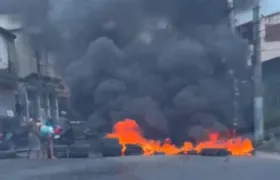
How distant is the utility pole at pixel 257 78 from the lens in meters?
15.3

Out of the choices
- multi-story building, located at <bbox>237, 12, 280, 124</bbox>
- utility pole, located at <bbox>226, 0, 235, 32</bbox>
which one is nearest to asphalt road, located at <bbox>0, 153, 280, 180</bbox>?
utility pole, located at <bbox>226, 0, 235, 32</bbox>

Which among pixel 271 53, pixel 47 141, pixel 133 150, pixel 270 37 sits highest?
pixel 270 37

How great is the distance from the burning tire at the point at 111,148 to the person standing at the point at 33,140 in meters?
2.26

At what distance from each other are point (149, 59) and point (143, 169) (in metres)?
7.01

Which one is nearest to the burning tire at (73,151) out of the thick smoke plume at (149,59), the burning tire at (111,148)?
the burning tire at (111,148)

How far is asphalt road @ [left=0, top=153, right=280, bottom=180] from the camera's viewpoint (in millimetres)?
9125

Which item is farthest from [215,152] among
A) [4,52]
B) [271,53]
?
[4,52]

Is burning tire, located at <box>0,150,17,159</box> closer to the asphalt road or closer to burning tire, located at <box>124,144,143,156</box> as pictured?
the asphalt road

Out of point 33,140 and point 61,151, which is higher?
point 33,140

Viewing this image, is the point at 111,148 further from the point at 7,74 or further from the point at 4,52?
the point at 4,52

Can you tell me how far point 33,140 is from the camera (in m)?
16.5

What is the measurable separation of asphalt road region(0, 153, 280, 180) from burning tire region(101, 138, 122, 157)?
1.10 meters

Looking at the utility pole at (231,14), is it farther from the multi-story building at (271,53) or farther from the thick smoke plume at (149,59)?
the multi-story building at (271,53)

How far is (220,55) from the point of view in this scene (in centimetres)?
1639
